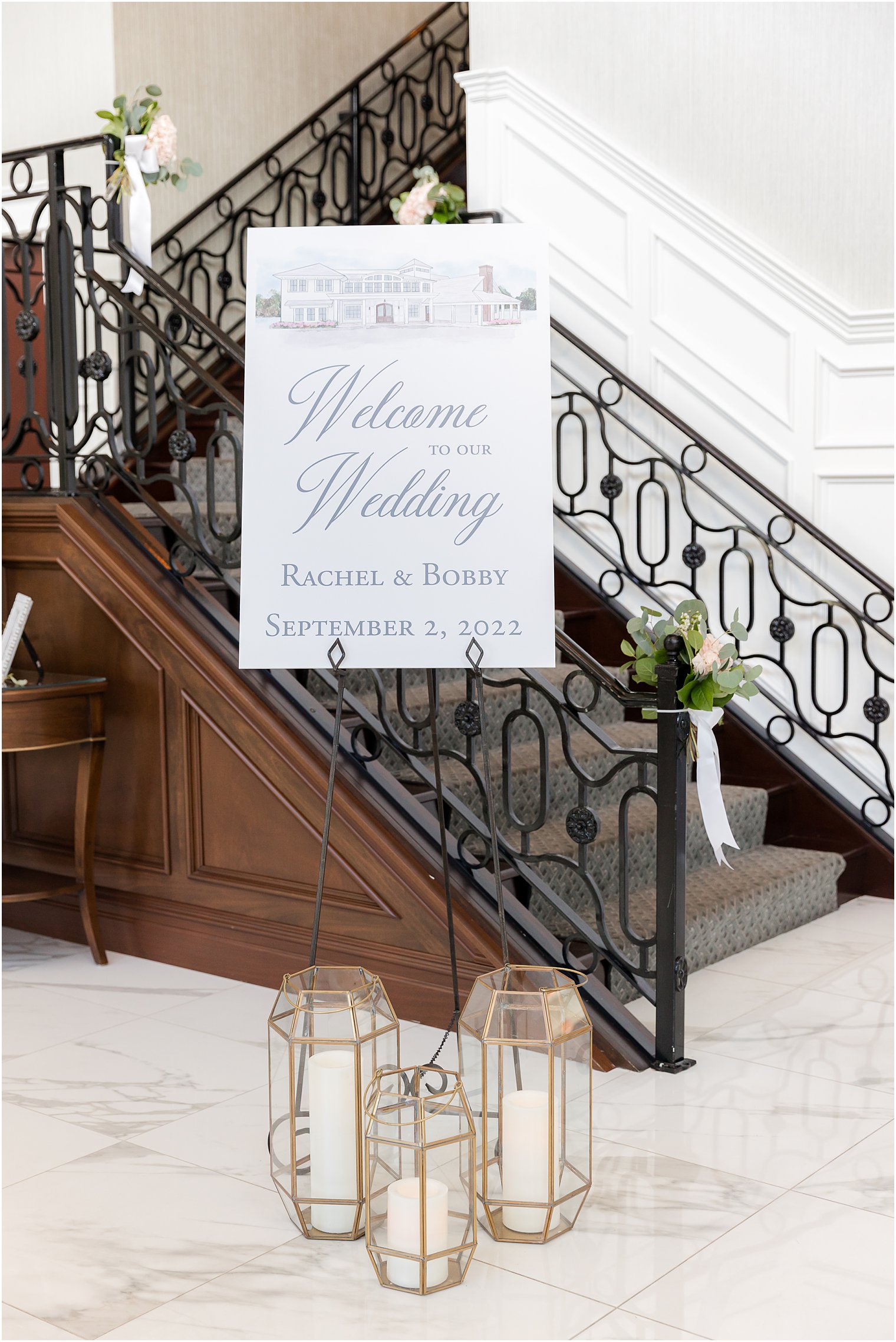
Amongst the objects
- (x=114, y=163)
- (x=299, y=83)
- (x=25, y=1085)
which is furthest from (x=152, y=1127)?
(x=299, y=83)

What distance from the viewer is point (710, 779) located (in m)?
3.23

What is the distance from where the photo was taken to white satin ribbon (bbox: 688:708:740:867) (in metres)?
3.24

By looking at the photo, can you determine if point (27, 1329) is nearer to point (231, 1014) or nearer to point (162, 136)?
point (231, 1014)

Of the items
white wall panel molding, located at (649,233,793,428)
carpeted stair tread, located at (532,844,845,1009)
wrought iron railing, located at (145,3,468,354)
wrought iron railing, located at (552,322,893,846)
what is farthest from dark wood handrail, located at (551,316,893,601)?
wrought iron railing, located at (145,3,468,354)

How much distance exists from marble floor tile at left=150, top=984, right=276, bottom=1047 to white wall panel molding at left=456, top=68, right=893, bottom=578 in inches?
100

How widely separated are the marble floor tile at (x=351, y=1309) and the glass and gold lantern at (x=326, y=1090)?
0.11 meters

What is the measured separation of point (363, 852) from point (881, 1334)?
184 cm

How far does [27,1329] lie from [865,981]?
8.28 ft

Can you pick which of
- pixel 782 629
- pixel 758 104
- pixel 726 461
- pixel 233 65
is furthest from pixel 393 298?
pixel 233 65

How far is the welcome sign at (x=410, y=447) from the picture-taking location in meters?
2.76

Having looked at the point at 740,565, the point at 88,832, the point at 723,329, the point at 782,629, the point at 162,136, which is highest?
the point at 162,136

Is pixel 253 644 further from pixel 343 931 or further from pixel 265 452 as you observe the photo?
A: pixel 343 931

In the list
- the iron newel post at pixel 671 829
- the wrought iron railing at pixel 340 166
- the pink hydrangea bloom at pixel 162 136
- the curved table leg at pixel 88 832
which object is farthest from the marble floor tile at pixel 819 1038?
the wrought iron railing at pixel 340 166

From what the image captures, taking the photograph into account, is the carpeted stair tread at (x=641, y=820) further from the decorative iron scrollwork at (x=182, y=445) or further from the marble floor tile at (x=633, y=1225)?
the decorative iron scrollwork at (x=182, y=445)
